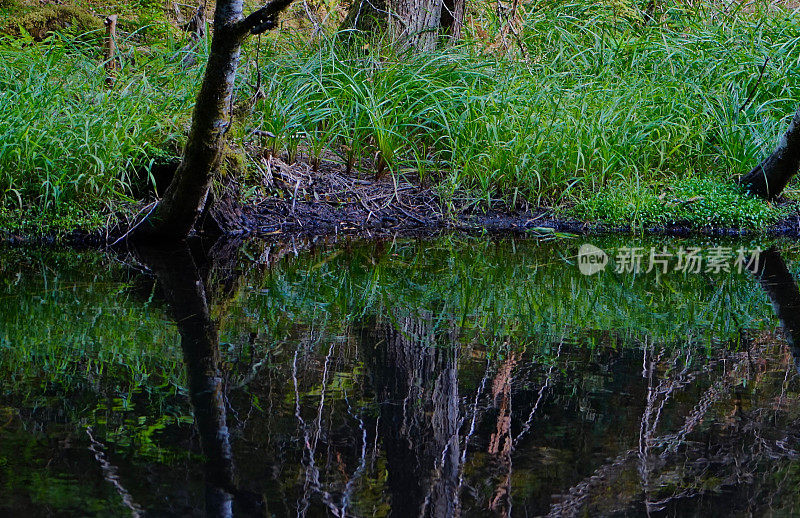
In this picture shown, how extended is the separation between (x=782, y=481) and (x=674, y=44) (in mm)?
5620

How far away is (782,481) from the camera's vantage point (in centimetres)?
171

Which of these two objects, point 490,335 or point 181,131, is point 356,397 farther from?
point 181,131

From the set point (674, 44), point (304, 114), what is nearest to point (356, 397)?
point (304, 114)

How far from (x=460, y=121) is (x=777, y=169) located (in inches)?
84.0

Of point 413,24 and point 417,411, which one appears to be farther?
point 413,24

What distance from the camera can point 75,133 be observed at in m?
4.52

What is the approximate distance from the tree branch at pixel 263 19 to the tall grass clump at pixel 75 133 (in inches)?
56.6

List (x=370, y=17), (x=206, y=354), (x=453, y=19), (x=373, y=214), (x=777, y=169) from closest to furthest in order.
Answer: (x=206, y=354)
(x=777, y=169)
(x=373, y=214)
(x=370, y=17)
(x=453, y=19)

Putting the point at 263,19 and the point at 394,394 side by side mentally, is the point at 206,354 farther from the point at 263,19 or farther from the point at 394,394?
the point at 263,19

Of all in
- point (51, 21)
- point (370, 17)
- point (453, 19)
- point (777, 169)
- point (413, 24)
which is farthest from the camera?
point (51, 21)

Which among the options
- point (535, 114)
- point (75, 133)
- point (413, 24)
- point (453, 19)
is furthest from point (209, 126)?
point (453, 19)

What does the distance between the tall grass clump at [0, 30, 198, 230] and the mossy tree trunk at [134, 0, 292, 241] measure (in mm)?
358

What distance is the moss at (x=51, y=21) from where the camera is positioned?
7.11 meters

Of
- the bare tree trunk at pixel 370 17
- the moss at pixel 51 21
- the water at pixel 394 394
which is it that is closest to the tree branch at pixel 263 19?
the water at pixel 394 394
